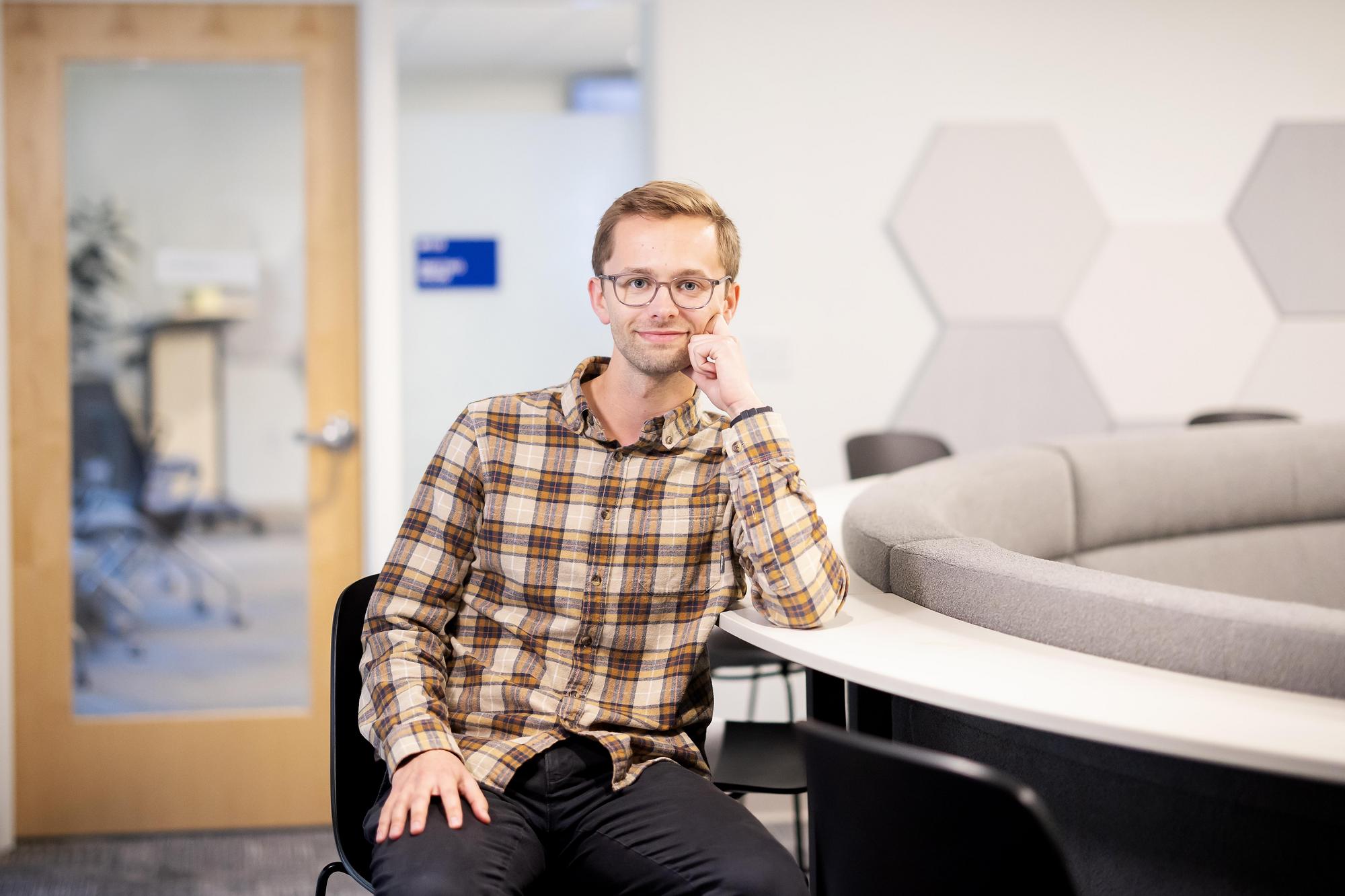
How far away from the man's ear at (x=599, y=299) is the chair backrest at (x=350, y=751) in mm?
517

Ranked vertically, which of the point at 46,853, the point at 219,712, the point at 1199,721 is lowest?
the point at 46,853

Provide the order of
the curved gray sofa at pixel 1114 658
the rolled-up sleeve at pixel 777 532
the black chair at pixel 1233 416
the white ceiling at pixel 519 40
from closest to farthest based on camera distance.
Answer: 1. the curved gray sofa at pixel 1114 658
2. the rolled-up sleeve at pixel 777 532
3. the black chair at pixel 1233 416
4. the white ceiling at pixel 519 40

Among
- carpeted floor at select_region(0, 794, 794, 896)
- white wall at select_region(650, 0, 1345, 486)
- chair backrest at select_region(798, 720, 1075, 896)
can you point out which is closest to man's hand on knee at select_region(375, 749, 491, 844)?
chair backrest at select_region(798, 720, 1075, 896)

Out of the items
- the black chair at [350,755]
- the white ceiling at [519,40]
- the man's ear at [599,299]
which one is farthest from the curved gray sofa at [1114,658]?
the white ceiling at [519,40]

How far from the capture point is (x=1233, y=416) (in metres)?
3.31

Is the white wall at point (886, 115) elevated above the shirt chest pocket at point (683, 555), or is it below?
above

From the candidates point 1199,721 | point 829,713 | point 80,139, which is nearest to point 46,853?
point 80,139

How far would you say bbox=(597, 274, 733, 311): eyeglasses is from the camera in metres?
1.62

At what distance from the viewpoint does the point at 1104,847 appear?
1267 mm

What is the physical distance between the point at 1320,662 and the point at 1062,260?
2731mm

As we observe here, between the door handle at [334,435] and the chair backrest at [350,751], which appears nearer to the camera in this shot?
the chair backrest at [350,751]

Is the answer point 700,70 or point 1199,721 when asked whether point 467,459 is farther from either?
point 700,70

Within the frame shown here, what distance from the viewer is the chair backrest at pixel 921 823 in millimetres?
860

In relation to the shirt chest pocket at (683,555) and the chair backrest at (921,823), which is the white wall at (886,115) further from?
the chair backrest at (921,823)
